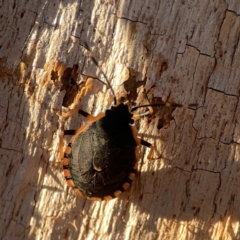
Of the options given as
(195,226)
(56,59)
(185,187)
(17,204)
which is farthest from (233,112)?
(17,204)

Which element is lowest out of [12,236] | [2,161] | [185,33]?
[12,236]

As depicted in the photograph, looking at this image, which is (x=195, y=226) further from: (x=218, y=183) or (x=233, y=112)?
(x=233, y=112)

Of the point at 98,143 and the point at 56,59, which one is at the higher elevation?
the point at 56,59

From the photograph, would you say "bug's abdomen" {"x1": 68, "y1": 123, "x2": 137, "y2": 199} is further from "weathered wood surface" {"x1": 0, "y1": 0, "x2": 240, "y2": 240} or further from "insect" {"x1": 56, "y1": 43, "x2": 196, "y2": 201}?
"weathered wood surface" {"x1": 0, "y1": 0, "x2": 240, "y2": 240}

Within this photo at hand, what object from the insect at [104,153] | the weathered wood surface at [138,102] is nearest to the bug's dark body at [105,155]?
the insect at [104,153]

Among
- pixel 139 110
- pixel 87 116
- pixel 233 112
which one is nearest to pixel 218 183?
pixel 233 112

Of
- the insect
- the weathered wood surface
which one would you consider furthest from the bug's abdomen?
the weathered wood surface

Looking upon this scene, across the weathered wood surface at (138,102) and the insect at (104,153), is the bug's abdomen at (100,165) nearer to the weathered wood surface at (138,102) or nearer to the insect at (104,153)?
the insect at (104,153)
